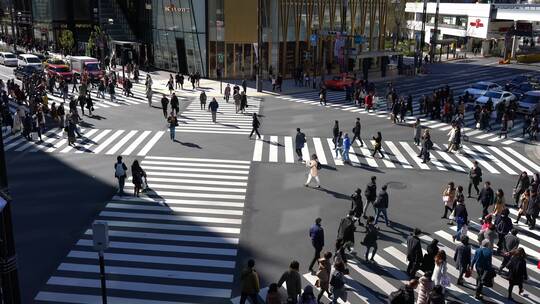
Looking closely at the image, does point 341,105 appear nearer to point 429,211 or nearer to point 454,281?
point 429,211

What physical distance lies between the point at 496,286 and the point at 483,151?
15633 millimetres

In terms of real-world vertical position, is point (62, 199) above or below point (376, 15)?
below

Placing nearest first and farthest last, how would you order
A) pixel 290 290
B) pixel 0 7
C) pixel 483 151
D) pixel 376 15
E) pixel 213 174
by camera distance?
pixel 290 290 < pixel 213 174 < pixel 483 151 < pixel 376 15 < pixel 0 7

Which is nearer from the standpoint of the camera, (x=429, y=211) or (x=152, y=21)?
(x=429, y=211)

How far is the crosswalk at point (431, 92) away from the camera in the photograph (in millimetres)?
33312

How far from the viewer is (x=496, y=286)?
14.5 metres

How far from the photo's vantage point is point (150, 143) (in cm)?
2841

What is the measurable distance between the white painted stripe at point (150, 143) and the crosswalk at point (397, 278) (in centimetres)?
1366

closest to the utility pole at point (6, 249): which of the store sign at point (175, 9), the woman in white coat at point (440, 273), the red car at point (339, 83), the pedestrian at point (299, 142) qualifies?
the woman in white coat at point (440, 273)

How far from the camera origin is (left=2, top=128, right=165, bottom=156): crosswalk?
2688cm

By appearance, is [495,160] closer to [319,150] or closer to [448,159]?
[448,159]

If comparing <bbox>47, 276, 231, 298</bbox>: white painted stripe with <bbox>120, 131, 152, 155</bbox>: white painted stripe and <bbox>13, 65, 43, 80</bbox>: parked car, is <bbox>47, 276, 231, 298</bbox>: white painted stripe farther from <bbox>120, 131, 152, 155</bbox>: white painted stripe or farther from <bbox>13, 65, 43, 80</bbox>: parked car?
<bbox>13, 65, 43, 80</bbox>: parked car

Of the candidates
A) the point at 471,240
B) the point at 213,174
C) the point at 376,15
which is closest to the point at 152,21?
the point at 376,15

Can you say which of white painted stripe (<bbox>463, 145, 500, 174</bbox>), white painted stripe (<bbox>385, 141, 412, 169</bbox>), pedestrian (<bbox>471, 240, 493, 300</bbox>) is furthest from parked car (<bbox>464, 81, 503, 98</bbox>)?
pedestrian (<bbox>471, 240, 493, 300</bbox>)
